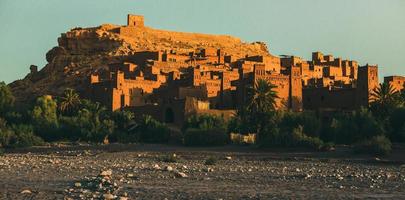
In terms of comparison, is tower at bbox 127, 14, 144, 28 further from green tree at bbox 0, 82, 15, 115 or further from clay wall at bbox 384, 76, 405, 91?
clay wall at bbox 384, 76, 405, 91

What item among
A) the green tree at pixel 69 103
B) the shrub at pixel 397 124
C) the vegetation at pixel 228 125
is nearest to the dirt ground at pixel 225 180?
the vegetation at pixel 228 125

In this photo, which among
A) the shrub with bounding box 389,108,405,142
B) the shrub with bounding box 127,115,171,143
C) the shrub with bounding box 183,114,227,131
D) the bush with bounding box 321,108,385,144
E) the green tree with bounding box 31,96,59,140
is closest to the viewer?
the shrub with bounding box 389,108,405,142

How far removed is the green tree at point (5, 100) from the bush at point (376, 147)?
31771 millimetres

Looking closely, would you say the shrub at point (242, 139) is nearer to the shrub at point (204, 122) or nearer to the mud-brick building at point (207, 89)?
the shrub at point (204, 122)

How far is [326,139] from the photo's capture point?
44.1 metres

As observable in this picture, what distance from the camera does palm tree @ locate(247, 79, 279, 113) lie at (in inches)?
1901

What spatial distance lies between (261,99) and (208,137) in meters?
5.75

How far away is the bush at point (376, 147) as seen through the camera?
35.2 m

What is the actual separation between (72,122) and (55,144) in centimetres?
389

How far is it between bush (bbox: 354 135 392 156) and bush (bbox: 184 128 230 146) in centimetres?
1024

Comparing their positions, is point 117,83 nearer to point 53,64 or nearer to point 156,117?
point 156,117

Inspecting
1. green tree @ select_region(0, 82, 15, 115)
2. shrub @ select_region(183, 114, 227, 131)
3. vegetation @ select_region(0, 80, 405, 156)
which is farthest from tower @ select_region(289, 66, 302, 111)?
green tree @ select_region(0, 82, 15, 115)

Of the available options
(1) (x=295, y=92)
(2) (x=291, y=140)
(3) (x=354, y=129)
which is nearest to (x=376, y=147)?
(2) (x=291, y=140)

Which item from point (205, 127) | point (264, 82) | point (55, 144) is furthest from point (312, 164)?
point (55, 144)
